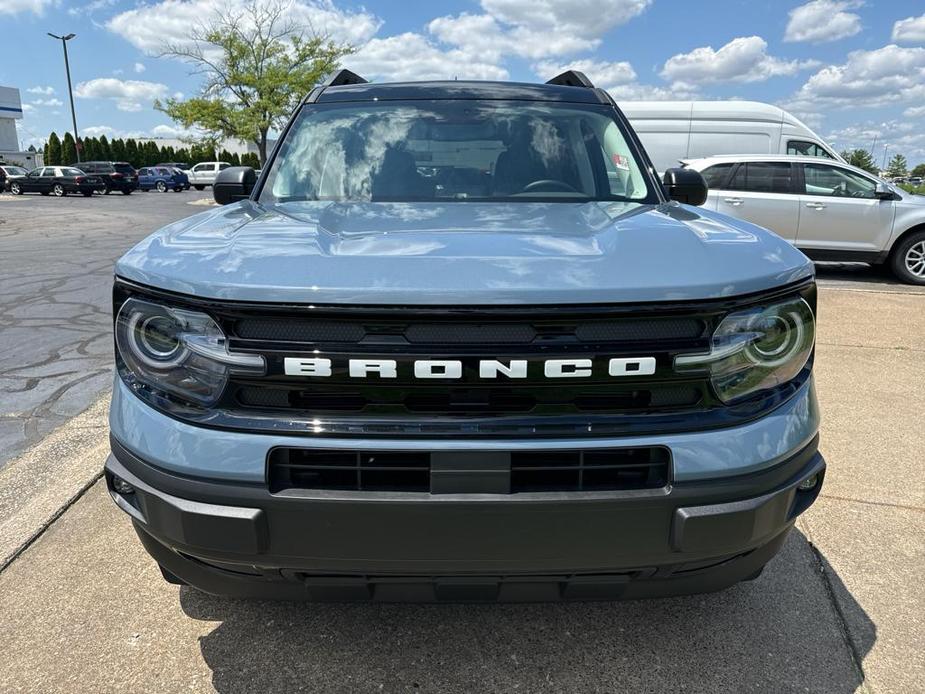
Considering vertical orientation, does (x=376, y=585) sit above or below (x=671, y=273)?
→ below

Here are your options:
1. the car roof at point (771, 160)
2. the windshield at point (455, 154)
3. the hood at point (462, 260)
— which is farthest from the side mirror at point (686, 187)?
the car roof at point (771, 160)

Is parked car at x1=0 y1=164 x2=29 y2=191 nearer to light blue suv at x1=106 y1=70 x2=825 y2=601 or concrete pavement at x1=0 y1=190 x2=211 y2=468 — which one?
concrete pavement at x1=0 y1=190 x2=211 y2=468

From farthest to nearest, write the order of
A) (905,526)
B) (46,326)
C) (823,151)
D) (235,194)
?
(823,151) → (46,326) → (235,194) → (905,526)

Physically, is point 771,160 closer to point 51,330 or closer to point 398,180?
point 398,180

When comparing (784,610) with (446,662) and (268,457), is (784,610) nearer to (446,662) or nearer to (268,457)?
(446,662)

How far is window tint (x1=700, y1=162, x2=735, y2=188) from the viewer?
1020 centimetres

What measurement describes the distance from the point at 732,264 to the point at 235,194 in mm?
2357

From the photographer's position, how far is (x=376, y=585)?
1.75 meters

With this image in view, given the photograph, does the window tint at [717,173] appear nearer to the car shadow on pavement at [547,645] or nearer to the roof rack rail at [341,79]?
the roof rack rail at [341,79]

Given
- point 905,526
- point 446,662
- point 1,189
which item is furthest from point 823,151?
point 1,189

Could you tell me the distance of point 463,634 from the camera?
88.7 inches

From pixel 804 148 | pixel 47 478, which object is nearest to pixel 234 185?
pixel 47 478

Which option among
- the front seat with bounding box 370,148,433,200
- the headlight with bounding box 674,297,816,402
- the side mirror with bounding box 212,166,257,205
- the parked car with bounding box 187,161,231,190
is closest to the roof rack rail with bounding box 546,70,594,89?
the front seat with bounding box 370,148,433,200

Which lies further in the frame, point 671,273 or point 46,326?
point 46,326
